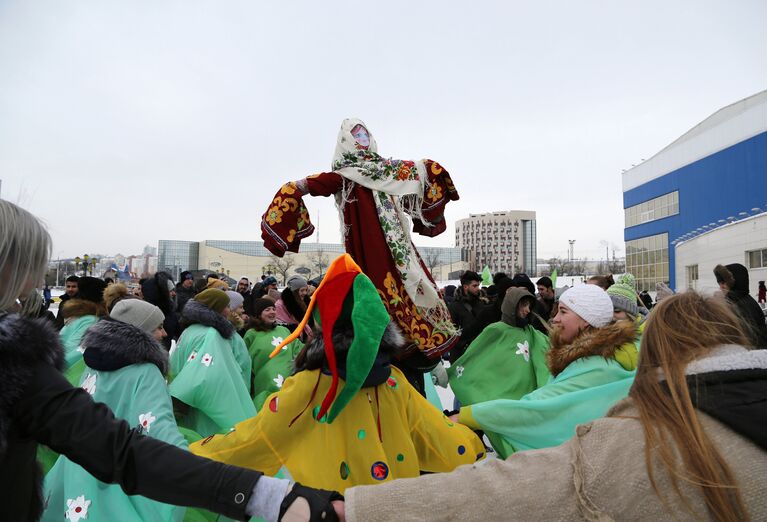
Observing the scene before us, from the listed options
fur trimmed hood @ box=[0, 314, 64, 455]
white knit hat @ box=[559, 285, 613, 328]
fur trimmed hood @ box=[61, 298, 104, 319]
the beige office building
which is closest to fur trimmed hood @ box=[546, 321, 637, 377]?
white knit hat @ box=[559, 285, 613, 328]

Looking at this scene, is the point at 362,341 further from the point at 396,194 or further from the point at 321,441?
the point at 396,194

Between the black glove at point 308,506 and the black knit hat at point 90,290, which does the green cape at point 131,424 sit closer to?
the black glove at point 308,506

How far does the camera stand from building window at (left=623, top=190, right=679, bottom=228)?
3753 centimetres

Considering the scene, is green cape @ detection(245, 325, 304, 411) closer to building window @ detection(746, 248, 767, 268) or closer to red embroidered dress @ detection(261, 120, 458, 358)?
red embroidered dress @ detection(261, 120, 458, 358)

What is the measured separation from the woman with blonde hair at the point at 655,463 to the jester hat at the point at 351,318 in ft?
2.32

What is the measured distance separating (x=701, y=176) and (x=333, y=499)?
132 ft

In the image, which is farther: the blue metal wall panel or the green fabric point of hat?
the blue metal wall panel

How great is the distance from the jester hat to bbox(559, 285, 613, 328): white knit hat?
5.07ft

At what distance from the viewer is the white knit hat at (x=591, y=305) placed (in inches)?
119

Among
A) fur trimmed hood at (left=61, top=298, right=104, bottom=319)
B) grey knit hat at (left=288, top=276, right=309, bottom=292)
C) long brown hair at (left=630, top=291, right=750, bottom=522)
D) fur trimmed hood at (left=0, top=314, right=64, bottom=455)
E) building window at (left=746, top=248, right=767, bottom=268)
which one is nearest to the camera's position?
long brown hair at (left=630, top=291, right=750, bottom=522)

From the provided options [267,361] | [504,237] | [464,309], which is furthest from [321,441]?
[504,237]

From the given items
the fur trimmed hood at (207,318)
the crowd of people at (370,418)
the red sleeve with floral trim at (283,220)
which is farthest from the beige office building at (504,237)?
the red sleeve with floral trim at (283,220)

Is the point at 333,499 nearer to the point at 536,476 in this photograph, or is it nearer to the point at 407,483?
the point at 407,483

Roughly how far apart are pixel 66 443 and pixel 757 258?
26.1 m
